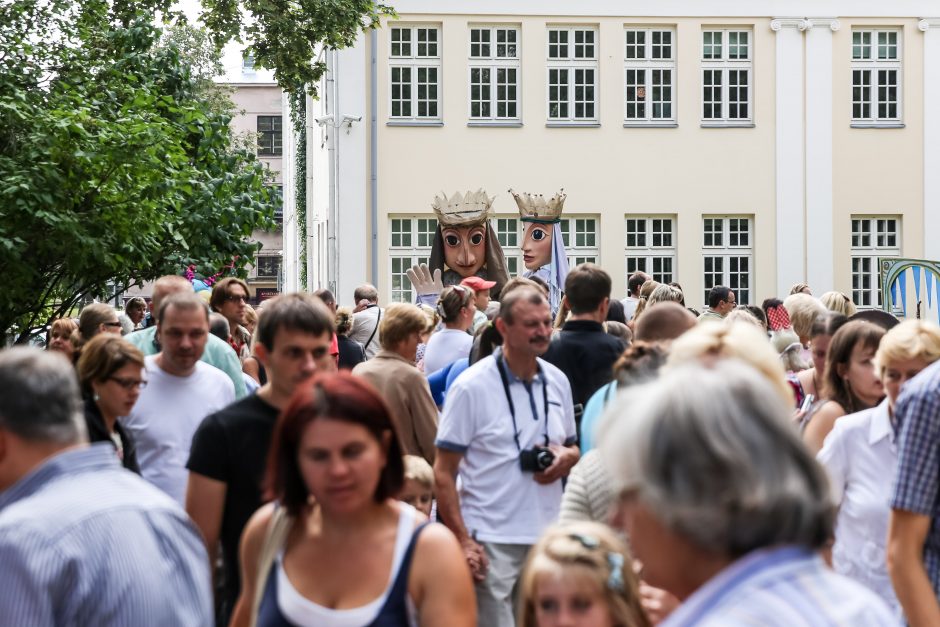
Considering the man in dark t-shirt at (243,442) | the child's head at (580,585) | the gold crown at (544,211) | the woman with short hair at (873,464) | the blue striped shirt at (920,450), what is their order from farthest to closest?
1. the gold crown at (544,211)
2. the woman with short hair at (873,464)
3. the man in dark t-shirt at (243,442)
4. the blue striped shirt at (920,450)
5. the child's head at (580,585)

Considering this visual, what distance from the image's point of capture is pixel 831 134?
31172 millimetres

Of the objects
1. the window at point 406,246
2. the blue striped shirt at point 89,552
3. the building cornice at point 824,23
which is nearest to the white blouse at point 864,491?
the blue striped shirt at point 89,552

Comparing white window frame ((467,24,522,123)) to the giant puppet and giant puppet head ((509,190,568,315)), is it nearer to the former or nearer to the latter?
giant puppet head ((509,190,568,315))

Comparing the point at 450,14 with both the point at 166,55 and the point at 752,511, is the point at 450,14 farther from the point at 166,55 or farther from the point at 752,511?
the point at 752,511

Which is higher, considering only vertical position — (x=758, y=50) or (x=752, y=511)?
(x=758, y=50)

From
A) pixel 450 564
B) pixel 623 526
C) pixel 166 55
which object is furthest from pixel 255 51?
pixel 623 526

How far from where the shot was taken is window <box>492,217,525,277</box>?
30.7 meters

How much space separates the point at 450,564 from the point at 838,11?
96.2 ft

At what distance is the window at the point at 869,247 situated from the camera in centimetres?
3145

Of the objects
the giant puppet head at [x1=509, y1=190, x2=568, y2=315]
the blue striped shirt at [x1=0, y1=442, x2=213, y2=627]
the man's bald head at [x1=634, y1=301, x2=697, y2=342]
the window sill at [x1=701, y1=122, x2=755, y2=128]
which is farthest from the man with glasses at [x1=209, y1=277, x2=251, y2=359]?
the window sill at [x1=701, y1=122, x2=755, y2=128]

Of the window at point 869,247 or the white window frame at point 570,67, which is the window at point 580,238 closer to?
the white window frame at point 570,67

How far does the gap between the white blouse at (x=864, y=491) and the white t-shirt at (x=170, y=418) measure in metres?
2.77

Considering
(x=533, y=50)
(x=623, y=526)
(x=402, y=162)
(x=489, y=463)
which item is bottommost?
(x=489, y=463)

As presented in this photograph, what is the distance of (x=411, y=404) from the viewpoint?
7.66 meters
